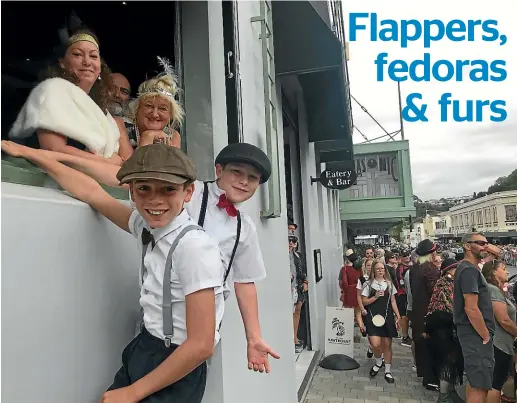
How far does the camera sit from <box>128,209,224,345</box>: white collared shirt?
4.43 feet

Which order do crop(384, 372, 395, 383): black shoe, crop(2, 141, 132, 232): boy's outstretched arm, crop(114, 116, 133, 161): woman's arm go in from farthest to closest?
crop(384, 372, 395, 383): black shoe
crop(114, 116, 133, 161): woman's arm
crop(2, 141, 132, 232): boy's outstretched arm

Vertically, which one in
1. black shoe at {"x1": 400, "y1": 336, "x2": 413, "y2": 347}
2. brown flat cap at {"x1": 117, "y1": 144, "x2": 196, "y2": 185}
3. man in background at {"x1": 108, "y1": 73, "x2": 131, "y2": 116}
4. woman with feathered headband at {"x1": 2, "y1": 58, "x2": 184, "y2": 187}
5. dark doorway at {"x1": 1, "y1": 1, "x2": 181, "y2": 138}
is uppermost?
dark doorway at {"x1": 1, "y1": 1, "x2": 181, "y2": 138}

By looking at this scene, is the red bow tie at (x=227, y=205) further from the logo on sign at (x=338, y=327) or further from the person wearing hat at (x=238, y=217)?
the logo on sign at (x=338, y=327)

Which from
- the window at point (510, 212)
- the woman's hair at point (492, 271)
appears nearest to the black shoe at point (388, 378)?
the woman's hair at point (492, 271)

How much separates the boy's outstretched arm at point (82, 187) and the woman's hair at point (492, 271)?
425 cm

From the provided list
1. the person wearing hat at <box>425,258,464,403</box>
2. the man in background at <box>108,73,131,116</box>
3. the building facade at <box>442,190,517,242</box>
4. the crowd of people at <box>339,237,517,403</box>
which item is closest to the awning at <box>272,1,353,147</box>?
the man in background at <box>108,73,131,116</box>

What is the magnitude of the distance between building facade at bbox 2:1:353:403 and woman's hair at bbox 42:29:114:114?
41cm

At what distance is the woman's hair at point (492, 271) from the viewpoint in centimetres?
461

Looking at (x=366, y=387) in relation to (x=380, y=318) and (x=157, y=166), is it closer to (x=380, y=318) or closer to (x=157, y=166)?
(x=380, y=318)

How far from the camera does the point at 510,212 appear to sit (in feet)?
86.6

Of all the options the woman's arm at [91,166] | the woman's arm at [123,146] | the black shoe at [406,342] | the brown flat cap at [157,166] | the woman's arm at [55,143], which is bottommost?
the black shoe at [406,342]


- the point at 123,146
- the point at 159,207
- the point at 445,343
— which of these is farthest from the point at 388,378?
the point at 159,207

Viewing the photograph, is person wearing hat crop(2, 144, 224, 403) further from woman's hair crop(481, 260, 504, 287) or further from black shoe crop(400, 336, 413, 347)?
black shoe crop(400, 336, 413, 347)

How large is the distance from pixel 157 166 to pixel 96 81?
1.19 metres
